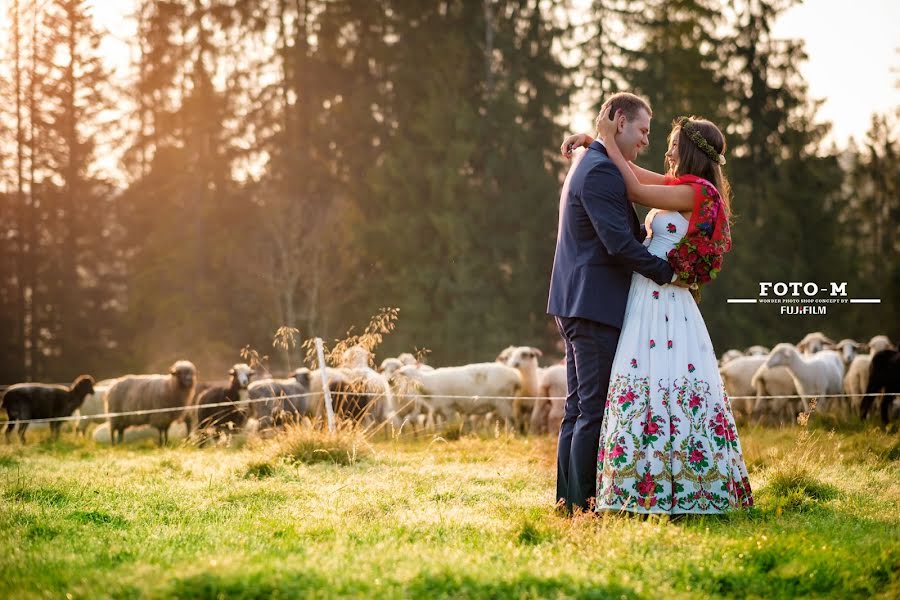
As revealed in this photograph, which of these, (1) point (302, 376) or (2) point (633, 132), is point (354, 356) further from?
(1) point (302, 376)

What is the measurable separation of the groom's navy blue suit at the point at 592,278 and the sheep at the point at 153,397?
35.3 ft

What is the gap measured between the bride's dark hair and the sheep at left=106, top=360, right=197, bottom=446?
11107 mm

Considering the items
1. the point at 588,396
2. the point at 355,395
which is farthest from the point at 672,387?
the point at 355,395

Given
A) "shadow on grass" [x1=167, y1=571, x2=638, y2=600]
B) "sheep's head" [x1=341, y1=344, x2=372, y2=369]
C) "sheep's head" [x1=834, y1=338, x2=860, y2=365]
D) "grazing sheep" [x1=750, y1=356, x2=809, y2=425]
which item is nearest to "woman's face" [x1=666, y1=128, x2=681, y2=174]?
"shadow on grass" [x1=167, y1=571, x2=638, y2=600]

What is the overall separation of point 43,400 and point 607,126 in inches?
551

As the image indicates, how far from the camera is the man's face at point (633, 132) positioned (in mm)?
5668

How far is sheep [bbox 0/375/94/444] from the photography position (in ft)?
54.7

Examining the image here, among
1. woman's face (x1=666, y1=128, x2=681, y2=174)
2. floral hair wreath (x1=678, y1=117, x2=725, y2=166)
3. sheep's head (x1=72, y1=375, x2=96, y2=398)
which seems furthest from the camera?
sheep's head (x1=72, y1=375, x2=96, y2=398)

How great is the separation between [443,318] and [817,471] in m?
22.1

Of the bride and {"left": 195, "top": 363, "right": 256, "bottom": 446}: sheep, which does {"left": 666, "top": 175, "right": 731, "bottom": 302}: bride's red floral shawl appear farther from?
{"left": 195, "top": 363, "right": 256, "bottom": 446}: sheep

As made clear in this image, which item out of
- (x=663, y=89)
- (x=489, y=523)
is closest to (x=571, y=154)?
(x=489, y=523)

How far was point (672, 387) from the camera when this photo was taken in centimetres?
558

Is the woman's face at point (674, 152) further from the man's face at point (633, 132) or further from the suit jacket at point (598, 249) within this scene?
the suit jacket at point (598, 249)

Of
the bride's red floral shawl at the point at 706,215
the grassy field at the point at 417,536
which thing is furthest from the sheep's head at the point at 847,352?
the bride's red floral shawl at the point at 706,215
